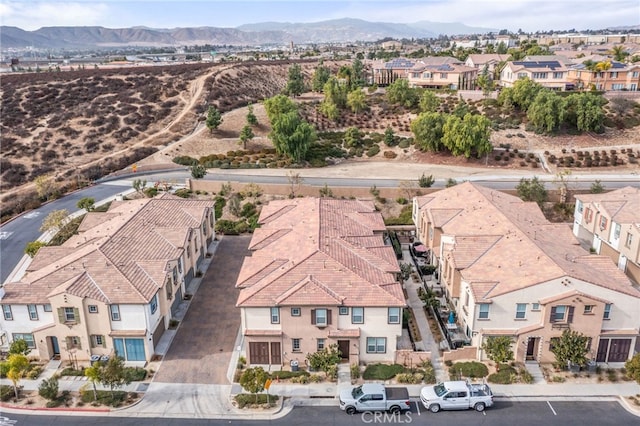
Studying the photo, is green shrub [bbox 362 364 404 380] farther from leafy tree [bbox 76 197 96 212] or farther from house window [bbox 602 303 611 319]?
leafy tree [bbox 76 197 96 212]

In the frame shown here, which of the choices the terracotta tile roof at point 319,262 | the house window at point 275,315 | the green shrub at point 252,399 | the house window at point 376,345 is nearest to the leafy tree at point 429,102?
the terracotta tile roof at point 319,262

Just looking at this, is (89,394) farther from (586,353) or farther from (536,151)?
(536,151)

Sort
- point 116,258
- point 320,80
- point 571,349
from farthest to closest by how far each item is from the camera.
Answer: point 320,80 → point 116,258 → point 571,349

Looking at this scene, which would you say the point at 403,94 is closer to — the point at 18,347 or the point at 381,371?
the point at 381,371

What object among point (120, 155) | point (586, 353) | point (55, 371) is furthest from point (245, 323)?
point (120, 155)

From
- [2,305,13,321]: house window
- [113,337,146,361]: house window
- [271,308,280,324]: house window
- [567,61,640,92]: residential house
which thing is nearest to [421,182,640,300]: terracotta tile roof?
[271,308,280,324]: house window

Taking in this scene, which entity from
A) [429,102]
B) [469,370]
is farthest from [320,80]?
[469,370]

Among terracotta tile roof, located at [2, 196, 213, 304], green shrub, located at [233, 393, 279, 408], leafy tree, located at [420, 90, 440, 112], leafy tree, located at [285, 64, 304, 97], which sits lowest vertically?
green shrub, located at [233, 393, 279, 408]
